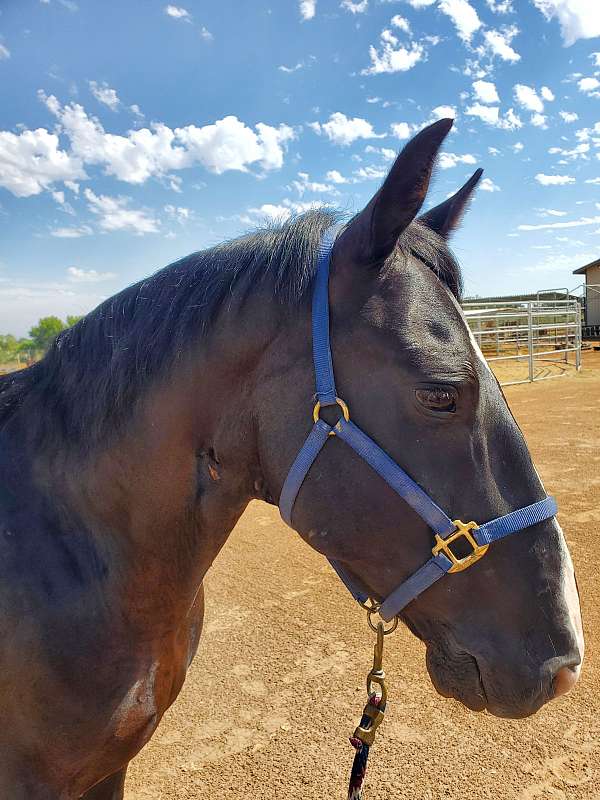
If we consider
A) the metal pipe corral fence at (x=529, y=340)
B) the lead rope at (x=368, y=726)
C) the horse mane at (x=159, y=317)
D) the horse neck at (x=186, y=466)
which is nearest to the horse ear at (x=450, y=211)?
the horse mane at (x=159, y=317)

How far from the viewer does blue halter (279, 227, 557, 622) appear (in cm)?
130

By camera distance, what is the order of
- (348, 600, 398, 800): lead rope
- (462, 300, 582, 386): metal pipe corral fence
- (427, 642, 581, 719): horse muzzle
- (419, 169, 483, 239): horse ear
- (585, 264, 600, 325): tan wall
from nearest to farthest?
1. (427, 642, 581, 719): horse muzzle
2. (348, 600, 398, 800): lead rope
3. (419, 169, 483, 239): horse ear
4. (462, 300, 582, 386): metal pipe corral fence
5. (585, 264, 600, 325): tan wall

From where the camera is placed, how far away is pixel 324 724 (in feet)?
9.72

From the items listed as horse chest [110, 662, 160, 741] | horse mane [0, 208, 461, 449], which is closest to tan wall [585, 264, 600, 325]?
horse mane [0, 208, 461, 449]

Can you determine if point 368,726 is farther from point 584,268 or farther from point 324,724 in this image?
point 584,268

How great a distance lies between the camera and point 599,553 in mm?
4742

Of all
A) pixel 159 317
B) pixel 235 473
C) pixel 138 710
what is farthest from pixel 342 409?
pixel 138 710

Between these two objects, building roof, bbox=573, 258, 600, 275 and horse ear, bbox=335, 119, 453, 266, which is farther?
building roof, bbox=573, 258, 600, 275

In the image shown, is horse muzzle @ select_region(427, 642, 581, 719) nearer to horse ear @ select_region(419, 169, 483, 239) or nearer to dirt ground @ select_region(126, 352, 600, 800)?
horse ear @ select_region(419, 169, 483, 239)

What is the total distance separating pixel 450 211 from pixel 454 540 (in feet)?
3.55

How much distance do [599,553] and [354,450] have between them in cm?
444

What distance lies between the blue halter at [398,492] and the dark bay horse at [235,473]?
0.03 m

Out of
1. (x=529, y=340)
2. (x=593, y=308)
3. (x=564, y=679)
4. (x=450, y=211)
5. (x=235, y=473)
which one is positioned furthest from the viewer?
(x=593, y=308)

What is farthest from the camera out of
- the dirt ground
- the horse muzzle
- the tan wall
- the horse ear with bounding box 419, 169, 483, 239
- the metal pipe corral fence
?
the tan wall
